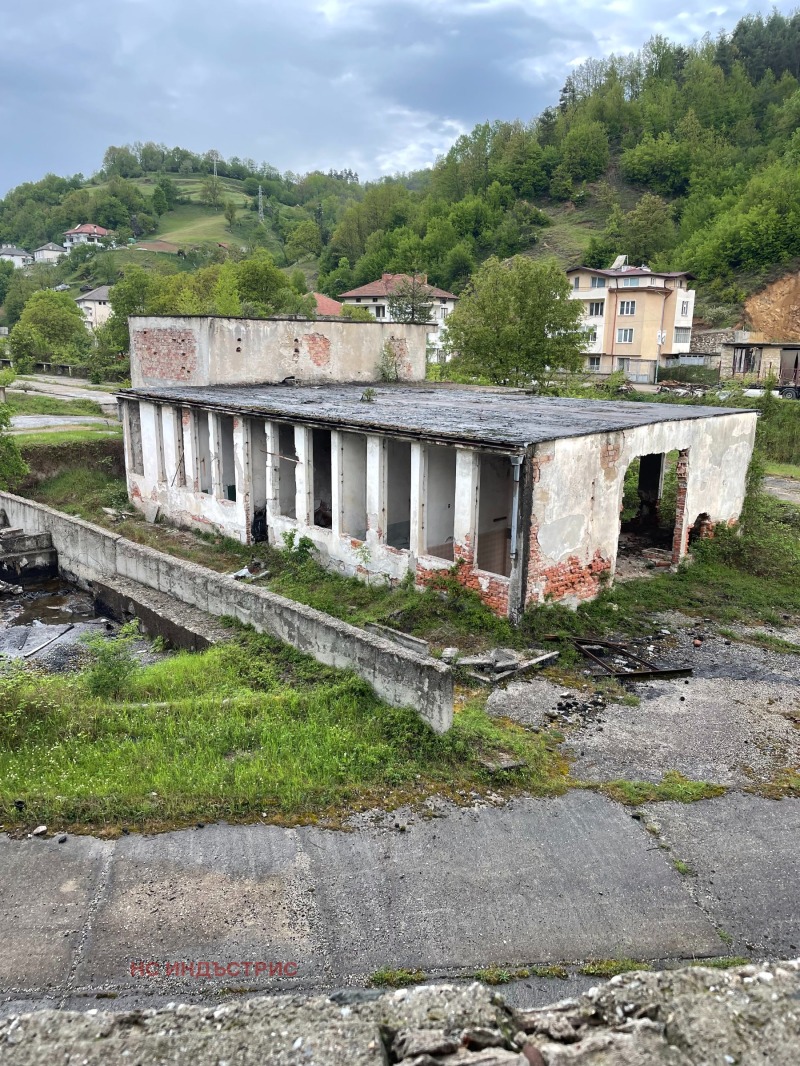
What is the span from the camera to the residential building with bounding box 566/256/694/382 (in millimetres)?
48469

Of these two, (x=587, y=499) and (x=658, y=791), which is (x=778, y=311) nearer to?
(x=587, y=499)

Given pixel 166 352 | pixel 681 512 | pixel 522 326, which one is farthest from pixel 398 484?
pixel 522 326

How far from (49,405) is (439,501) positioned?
2334 cm

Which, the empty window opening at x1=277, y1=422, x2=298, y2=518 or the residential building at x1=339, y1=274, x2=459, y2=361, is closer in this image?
the empty window opening at x1=277, y1=422, x2=298, y2=518

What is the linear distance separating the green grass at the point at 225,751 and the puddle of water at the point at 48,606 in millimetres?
5989

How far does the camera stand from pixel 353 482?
14.9 m

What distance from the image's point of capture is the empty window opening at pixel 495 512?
1403 centimetres

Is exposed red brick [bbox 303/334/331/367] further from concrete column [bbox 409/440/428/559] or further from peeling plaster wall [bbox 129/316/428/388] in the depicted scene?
concrete column [bbox 409/440/428/559]

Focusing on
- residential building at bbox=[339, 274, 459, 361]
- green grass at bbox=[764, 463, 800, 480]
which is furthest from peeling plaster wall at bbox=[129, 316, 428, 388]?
residential building at bbox=[339, 274, 459, 361]

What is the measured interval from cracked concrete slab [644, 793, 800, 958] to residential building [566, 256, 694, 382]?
43.2m

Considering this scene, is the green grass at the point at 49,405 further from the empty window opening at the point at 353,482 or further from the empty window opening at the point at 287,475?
the empty window opening at the point at 353,482

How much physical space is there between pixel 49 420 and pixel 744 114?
86.4 meters

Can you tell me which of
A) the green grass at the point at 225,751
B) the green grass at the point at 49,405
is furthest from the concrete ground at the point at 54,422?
the green grass at the point at 225,751

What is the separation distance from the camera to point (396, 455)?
49.9 feet
